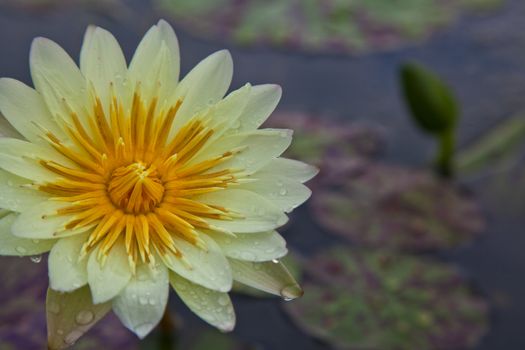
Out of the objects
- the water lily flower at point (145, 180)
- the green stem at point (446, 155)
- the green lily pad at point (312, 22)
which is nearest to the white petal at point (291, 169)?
the water lily flower at point (145, 180)

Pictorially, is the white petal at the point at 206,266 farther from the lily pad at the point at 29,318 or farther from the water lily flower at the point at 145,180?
the lily pad at the point at 29,318

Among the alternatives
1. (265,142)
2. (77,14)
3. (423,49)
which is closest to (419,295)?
(265,142)

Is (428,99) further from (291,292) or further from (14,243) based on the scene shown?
(14,243)

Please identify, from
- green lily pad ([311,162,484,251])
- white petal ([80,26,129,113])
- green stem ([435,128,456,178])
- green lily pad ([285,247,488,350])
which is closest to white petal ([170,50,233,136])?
white petal ([80,26,129,113])

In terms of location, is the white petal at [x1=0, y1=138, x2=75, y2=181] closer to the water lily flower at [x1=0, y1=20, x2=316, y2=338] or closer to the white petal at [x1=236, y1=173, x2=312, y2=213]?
the water lily flower at [x1=0, y1=20, x2=316, y2=338]

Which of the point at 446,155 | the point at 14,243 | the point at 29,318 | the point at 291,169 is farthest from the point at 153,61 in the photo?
the point at 446,155

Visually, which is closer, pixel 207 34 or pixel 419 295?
pixel 419 295

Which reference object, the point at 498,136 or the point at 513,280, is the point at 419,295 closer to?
the point at 513,280
